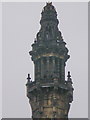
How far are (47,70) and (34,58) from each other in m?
2.62

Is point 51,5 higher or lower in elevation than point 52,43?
higher

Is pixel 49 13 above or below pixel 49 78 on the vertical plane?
above

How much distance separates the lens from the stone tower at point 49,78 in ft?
197

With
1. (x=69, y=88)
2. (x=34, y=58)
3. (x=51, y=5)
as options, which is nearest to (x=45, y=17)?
(x=51, y=5)

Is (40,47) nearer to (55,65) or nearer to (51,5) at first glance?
(55,65)

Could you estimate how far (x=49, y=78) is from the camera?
60719mm

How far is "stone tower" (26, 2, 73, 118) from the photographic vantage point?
197ft

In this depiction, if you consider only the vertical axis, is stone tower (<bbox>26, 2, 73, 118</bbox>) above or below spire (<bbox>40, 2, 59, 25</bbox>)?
below

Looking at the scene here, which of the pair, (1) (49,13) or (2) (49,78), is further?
(1) (49,13)

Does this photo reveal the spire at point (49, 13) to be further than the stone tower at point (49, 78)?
Yes

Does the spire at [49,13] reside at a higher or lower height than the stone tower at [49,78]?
higher

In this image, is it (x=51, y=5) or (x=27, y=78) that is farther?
(x=51, y=5)

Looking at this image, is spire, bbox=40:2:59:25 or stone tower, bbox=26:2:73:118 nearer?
stone tower, bbox=26:2:73:118

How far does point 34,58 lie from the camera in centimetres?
6303
